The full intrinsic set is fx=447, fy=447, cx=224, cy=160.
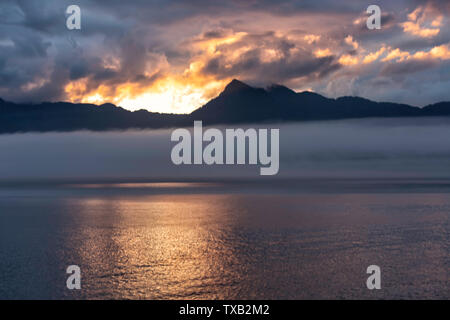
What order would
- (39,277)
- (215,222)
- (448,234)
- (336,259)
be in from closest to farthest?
1. (39,277)
2. (336,259)
3. (448,234)
4. (215,222)

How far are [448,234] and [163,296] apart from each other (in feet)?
155

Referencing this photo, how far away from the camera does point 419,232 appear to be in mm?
65562

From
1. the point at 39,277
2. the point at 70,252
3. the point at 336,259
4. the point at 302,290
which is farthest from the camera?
the point at 70,252

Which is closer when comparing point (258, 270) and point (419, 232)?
point (258, 270)

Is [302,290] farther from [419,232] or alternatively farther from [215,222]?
[215,222]

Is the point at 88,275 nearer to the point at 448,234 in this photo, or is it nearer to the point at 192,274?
the point at 192,274
